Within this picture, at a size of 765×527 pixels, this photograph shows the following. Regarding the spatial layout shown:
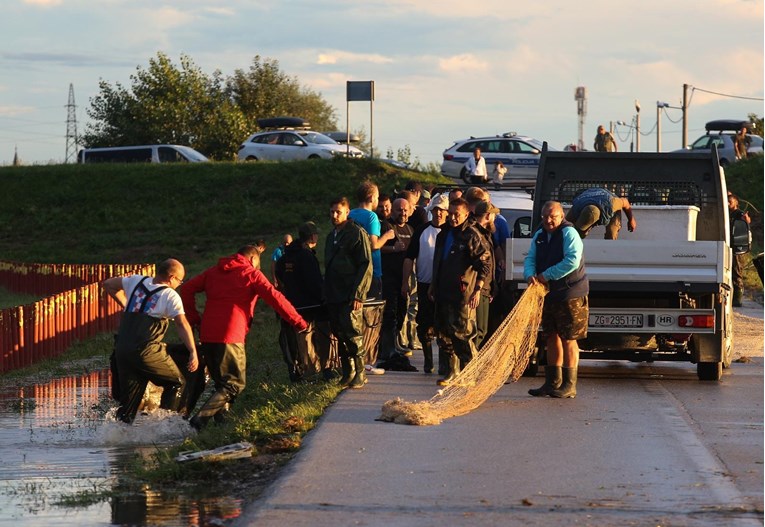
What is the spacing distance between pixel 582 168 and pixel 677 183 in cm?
103

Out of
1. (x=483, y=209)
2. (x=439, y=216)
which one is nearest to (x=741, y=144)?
(x=439, y=216)

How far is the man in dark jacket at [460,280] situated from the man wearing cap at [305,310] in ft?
3.71

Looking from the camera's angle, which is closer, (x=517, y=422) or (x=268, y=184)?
(x=517, y=422)

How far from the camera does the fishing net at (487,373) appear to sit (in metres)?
10.8

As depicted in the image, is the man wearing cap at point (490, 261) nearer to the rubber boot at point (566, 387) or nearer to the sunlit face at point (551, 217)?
the sunlit face at point (551, 217)

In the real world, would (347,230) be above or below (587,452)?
above

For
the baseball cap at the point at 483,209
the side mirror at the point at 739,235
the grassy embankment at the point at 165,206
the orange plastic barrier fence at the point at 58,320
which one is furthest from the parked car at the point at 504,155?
the baseball cap at the point at 483,209

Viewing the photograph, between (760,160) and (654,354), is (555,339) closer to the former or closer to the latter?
(654,354)

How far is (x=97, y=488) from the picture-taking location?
9.16 meters

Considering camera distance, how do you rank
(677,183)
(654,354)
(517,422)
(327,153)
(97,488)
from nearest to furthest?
1. (97,488)
2. (517,422)
3. (654,354)
4. (677,183)
5. (327,153)

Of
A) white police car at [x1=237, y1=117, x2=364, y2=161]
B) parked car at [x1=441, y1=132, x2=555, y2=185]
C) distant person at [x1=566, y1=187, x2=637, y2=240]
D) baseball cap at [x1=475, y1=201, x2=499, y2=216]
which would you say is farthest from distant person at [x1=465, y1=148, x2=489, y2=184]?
baseball cap at [x1=475, y1=201, x2=499, y2=216]

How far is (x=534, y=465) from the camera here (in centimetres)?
903

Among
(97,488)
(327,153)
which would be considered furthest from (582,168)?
(327,153)

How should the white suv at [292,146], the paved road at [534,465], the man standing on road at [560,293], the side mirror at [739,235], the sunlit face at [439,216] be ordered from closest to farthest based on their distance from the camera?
the paved road at [534,465] → the man standing on road at [560,293] → the sunlit face at [439,216] → the side mirror at [739,235] → the white suv at [292,146]
